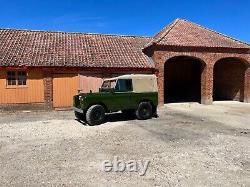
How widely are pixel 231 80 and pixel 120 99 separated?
13724mm

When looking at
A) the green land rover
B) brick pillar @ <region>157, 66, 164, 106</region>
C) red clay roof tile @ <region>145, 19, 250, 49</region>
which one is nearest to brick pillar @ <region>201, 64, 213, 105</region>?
red clay roof tile @ <region>145, 19, 250, 49</region>

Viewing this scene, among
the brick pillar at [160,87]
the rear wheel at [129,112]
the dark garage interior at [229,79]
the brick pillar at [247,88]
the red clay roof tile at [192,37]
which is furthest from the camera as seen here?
the dark garage interior at [229,79]

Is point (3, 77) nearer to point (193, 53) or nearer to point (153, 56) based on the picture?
point (153, 56)

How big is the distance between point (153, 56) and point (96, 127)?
878 centimetres

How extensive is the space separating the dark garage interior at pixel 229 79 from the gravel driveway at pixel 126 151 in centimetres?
935

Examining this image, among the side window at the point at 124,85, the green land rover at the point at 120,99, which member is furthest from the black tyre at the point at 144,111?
the side window at the point at 124,85

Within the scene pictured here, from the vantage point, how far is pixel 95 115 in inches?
489

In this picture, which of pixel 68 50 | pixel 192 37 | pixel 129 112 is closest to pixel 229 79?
pixel 192 37

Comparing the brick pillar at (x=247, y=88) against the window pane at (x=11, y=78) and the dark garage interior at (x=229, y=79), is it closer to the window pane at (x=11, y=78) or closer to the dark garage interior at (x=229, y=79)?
the dark garage interior at (x=229, y=79)

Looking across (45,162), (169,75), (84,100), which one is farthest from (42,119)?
(169,75)

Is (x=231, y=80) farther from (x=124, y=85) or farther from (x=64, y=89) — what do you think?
(x=64, y=89)

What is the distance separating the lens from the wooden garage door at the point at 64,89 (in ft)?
56.8

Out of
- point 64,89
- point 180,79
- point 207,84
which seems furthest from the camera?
point 180,79

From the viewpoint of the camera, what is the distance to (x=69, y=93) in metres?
17.5
